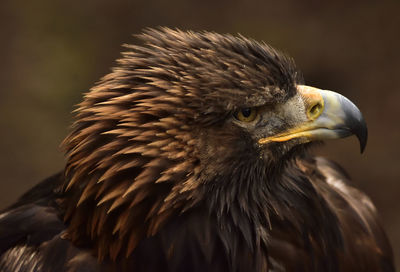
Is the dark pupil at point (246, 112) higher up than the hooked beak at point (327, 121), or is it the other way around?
the dark pupil at point (246, 112)

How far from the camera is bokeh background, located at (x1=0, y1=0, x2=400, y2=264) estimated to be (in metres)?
6.00

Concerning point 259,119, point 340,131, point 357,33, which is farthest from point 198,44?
point 357,33

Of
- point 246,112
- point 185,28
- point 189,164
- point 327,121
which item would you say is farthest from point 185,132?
point 185,28

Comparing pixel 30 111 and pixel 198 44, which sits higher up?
pixel 198 44

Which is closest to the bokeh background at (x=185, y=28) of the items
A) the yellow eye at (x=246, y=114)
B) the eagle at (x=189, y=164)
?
the eagle at (x=189, y=164)

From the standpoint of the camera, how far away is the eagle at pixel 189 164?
2357 mm

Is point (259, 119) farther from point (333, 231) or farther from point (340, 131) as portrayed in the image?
point (333, 231)

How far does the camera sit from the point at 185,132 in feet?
7.70

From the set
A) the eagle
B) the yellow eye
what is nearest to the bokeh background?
the eagle

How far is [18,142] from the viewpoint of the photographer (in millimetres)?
6227

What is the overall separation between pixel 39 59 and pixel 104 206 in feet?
14.1

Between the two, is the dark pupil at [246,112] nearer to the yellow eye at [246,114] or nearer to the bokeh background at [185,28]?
the yellow eye at [246,114]

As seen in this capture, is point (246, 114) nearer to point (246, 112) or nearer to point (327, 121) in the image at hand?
point (246, 112)

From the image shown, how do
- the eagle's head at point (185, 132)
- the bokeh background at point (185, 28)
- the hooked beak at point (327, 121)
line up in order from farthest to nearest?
1. the bokeh background at point (185, 28)
2. the hooked beak at point (327, 121)
3. the eagle's head at point (185, 132)
